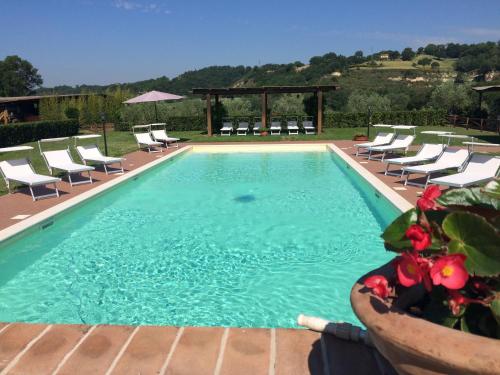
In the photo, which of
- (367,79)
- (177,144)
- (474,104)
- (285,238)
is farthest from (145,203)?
(367,79)

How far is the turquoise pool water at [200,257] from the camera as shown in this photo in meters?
4.25

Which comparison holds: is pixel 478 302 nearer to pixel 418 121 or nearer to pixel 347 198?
pixel 347 198

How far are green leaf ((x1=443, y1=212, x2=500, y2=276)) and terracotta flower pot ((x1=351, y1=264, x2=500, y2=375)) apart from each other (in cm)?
21

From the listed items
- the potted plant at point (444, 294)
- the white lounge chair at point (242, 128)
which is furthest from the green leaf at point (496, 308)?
the white lounge chair at point (242, 128)

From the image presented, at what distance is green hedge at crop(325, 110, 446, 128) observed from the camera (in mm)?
22062

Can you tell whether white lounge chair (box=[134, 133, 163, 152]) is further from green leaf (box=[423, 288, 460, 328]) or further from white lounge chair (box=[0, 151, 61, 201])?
green leaf (box=[423, 288, 460, 328])

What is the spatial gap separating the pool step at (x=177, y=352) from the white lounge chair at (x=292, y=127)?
58.9ft

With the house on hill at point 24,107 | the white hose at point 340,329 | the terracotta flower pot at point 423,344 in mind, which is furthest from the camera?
the house on hill at point 24,107

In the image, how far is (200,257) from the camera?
220 inches

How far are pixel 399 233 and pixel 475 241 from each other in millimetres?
236

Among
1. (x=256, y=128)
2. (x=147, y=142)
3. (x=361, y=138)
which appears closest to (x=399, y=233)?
(x=147, y=142)

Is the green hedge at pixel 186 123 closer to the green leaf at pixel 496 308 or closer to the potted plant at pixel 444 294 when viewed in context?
the potted plant at pixel 444 294

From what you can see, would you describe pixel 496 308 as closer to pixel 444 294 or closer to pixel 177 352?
pixel 444 294

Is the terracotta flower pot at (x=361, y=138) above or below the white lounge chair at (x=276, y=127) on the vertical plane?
below
